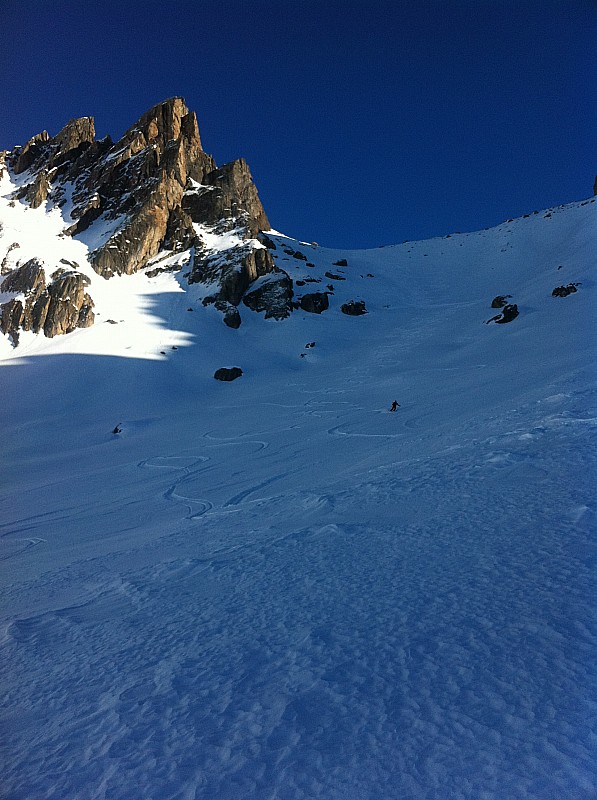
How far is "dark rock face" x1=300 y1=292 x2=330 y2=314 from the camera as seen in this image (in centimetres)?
4197

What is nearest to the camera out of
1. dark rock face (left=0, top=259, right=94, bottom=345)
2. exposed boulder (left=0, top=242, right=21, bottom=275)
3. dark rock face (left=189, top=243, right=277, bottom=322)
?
dark rock face (left=0, top=259, right=94, bottom=345)

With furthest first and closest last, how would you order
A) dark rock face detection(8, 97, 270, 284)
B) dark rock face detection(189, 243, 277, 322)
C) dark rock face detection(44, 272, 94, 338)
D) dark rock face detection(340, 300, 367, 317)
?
dark rock face detection(8, 97, 270, 284) < dark rock face detection(189, 243, 277, 322) < dark rock face detection(340, 300, 367, 317) < dark rock face detection(44, 272, 94, 338)

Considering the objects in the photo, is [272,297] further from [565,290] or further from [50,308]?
[565,290]

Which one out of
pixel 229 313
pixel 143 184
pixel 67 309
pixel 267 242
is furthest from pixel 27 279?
pixel 267 242

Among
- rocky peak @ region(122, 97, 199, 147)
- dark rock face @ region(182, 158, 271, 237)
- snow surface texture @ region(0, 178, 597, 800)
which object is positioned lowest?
snow surface texture @ region(0, 178, 597, 800)

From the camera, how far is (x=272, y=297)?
139 ft

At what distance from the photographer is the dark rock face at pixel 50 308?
1471 inches

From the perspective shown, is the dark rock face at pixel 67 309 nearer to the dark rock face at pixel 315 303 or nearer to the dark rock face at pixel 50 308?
the dark rock face at pixel 50 308

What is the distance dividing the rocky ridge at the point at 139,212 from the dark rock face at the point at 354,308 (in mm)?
5143

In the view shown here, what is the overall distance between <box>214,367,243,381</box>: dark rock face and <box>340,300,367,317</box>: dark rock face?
15.8 metres

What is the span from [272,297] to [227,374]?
603 inches

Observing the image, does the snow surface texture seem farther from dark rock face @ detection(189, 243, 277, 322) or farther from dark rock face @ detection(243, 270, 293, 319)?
dark rock face @ detection(189, 243, 277, 322)

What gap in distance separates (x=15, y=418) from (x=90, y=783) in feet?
86.0

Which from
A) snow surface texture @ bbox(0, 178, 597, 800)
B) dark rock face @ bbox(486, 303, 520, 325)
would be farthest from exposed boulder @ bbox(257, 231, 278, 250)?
snow surface texture @ bbox(0, 178, 597, 800)
